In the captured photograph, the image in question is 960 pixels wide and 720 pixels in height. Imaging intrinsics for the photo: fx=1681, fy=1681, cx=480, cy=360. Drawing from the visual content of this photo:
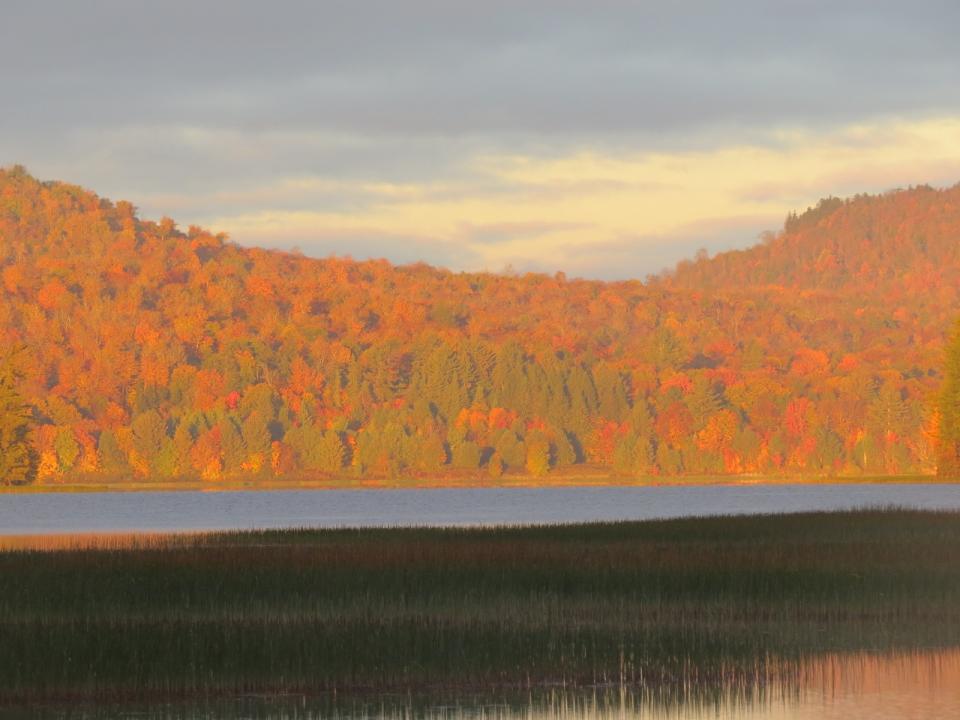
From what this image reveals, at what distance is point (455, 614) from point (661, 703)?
8527 millimetres

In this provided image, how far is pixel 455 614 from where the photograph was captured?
35500 mm

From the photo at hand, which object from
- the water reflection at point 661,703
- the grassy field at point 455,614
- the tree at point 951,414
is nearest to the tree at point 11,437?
the tree at point 951,414

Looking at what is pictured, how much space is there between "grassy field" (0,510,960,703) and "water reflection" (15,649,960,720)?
713 millimetres

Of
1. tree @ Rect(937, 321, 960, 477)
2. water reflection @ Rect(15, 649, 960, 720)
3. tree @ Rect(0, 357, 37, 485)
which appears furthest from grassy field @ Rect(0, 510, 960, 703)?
tree @ Rect(0, 357, 37, 485)

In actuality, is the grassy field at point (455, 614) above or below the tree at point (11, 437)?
above

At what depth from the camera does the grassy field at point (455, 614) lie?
29422mm

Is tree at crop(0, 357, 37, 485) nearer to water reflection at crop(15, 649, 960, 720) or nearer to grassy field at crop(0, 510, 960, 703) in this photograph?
grassy field at crop(0, 510, 960, 703)

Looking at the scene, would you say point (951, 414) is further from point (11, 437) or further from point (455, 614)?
point (455, 614)

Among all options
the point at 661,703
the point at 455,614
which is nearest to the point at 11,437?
the point at 455,614

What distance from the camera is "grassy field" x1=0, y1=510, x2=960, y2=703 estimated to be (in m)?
29.4

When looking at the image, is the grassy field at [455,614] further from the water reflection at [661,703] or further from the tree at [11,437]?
the tree at [11,437]

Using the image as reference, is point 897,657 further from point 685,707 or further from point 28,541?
point 28,541

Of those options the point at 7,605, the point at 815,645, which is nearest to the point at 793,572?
the point at 815,645

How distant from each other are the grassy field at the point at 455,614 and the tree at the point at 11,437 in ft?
297
